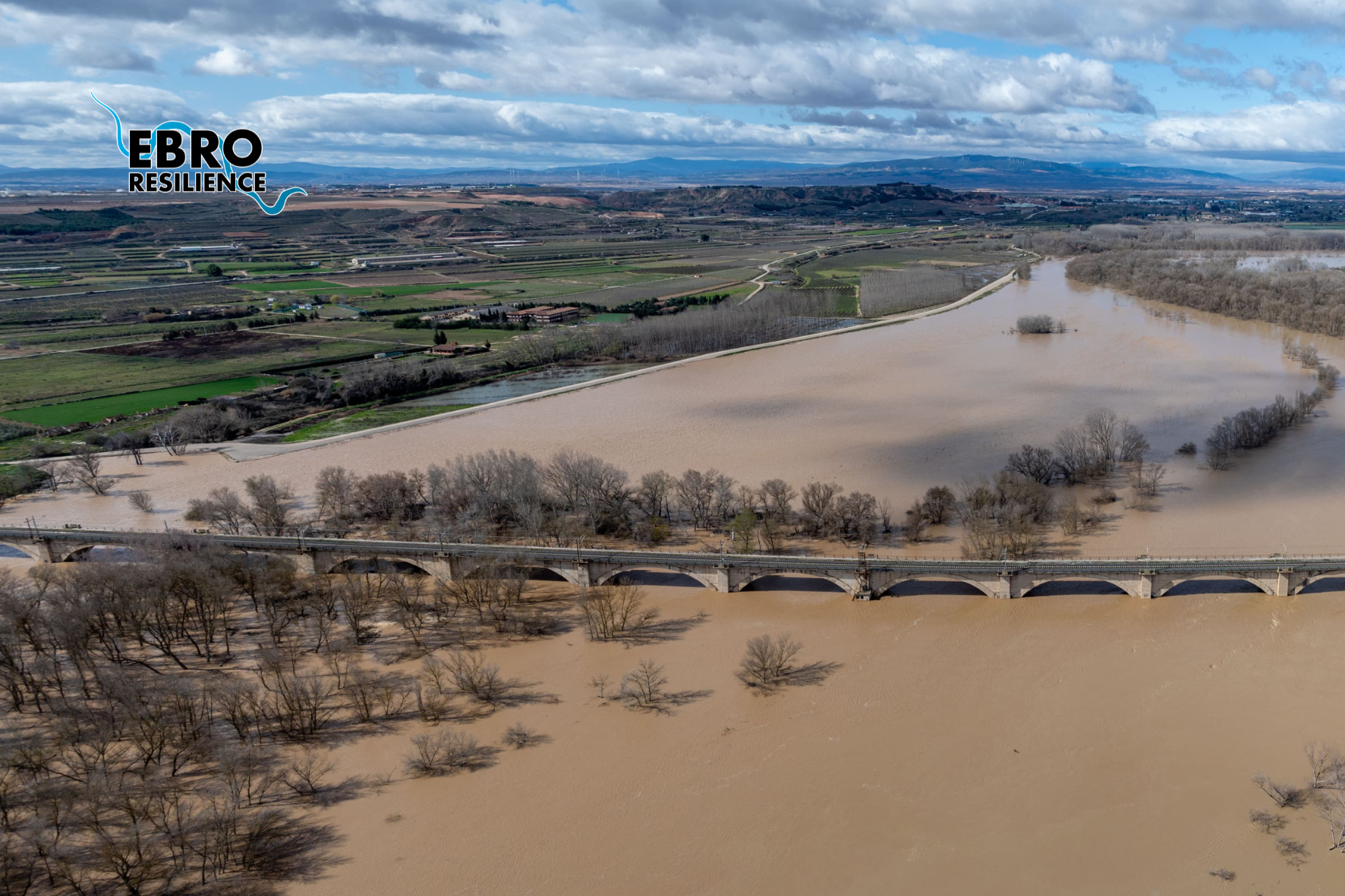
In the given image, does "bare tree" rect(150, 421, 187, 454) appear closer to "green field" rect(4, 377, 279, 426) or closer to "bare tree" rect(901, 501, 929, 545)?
"green field" rect(4, 377, 279, 426)

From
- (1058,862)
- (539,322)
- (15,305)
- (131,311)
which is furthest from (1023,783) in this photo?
(15,305)

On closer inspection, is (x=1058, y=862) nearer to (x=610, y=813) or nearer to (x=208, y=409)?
(x=610, y=813)

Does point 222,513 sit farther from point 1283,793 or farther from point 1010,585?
point 1283,793

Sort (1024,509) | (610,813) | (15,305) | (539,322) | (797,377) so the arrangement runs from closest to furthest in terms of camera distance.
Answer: (610,813)
(1024,509)
(797,377)
(539,322)
(15,305)

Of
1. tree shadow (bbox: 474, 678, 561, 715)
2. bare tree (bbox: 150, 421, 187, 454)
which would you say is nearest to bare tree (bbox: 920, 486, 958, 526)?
tree shadow (bbox: 474, 678, 561, 715)

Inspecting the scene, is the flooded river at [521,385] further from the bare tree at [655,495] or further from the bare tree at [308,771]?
the bare tree at [308,771]

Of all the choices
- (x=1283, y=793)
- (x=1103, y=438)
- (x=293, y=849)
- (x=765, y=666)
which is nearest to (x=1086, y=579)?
(x=1283, y=793)
